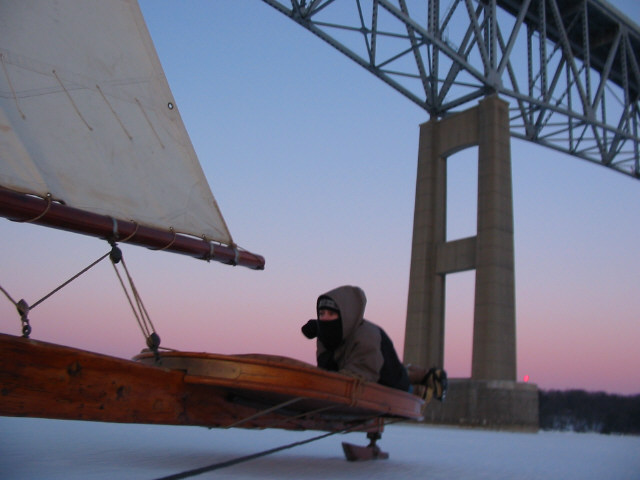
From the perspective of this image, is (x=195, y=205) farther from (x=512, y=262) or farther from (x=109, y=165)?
(x=512, y=262)

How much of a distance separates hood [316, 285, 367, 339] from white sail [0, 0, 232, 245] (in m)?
1.24

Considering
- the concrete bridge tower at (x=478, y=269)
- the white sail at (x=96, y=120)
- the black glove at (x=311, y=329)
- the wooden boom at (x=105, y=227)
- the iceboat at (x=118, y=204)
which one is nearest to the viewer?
the iceboat at (x=118, y=204)

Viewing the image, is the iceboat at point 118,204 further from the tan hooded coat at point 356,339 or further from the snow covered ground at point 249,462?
the snow covered ground at point 249,462

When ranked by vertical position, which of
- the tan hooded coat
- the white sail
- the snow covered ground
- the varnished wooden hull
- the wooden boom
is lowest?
the snow covered ground

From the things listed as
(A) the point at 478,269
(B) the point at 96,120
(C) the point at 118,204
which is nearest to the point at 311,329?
(C) the point at 118,204

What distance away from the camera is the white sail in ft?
14.8

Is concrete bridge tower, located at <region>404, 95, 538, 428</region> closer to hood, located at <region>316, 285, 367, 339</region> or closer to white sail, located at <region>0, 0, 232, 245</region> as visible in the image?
hood, located at <region>316, 285, 367, 339</region>

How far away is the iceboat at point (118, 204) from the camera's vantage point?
3613mm

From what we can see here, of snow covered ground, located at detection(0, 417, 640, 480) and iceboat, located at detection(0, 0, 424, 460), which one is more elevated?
iceboat, located at detection(0, 0, 424, 460)

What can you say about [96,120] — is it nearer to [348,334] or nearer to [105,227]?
[105,227]

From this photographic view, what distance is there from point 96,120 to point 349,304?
92.9 inches

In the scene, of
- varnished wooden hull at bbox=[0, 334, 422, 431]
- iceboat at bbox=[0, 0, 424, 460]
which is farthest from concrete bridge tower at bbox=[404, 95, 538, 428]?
varnished wooden hull at bbox=[0, 334, 422, 431]

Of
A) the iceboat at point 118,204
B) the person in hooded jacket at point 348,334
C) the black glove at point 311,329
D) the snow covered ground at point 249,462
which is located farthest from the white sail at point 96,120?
the snow covered ground at point 249,462

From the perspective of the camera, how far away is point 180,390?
421cm
